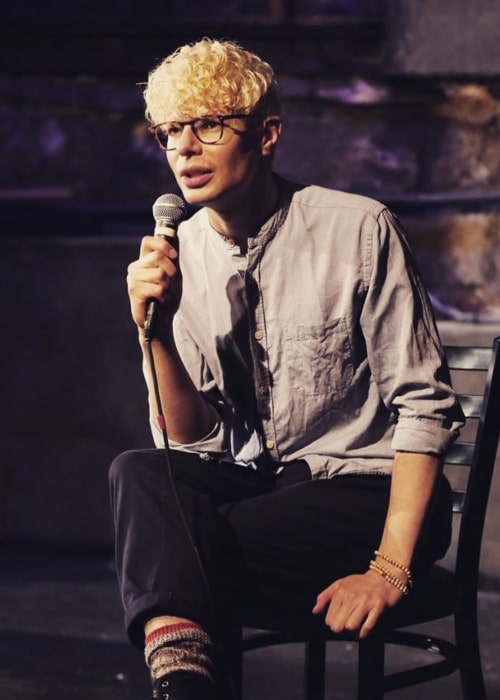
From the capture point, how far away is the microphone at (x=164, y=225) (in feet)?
6.70

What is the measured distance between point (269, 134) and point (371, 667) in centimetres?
101

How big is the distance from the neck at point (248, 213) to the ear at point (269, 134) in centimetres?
6

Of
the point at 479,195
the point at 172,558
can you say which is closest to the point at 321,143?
the point at 479,195

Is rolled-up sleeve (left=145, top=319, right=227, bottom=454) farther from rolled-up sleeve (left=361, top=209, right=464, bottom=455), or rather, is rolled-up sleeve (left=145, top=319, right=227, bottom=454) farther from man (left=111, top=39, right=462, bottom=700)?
rolled-up sleeve (left=361, top=209, right=464, bottom=455)

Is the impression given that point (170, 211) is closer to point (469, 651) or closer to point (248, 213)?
point (248, 213)

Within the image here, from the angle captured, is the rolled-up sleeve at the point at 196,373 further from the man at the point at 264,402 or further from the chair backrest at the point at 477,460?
the chair backrest at the point at 477,460

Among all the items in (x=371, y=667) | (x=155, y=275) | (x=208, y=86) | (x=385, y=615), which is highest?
(x=208, y=86)

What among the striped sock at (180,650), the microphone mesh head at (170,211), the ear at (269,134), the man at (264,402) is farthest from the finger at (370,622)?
Result: the ear at (269,134)

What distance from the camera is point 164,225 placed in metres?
2.07

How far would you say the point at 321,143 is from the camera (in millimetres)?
4480

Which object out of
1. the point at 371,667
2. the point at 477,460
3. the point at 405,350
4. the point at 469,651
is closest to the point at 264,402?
the point at 405,350

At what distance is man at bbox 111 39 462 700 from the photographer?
1921 millimetres

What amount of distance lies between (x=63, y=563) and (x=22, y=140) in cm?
168

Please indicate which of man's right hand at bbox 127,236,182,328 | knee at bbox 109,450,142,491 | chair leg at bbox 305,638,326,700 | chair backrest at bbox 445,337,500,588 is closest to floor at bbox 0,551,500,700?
chair leg at bbox 305,638,326,700
